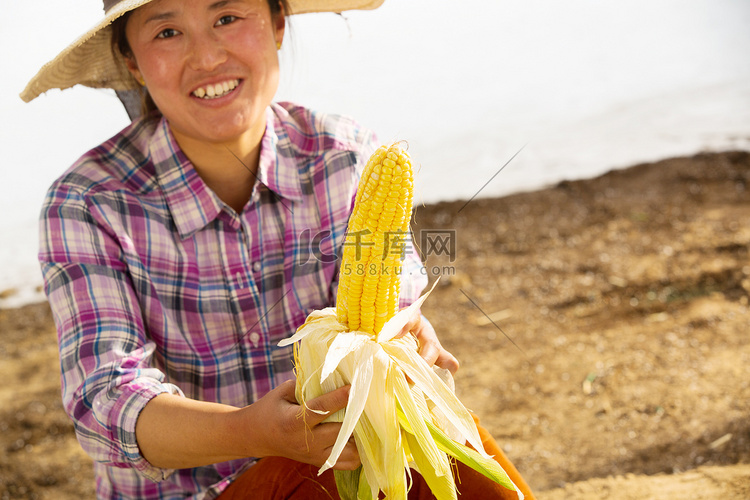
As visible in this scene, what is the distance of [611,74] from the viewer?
21.1ft

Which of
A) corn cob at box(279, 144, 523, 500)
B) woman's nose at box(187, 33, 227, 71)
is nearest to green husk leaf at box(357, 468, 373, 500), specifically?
corn cob at box(279, 144, 523, 500)

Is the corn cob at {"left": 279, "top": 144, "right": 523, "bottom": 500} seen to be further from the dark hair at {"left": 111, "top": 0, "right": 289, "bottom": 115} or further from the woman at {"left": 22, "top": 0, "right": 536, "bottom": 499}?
the dark hair at {"left": 111, "top": 0, "right": 289, "bottom": 115}

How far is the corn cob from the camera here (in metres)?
1.23

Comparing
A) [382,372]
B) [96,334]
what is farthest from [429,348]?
[96,334]

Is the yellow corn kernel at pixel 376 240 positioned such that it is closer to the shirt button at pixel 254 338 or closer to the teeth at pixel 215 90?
the shirt button at pixel 254 338

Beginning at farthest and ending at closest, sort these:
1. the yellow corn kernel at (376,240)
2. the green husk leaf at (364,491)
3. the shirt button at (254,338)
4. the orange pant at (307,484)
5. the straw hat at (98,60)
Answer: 1. the shirt button at (254,338)
2. the straw hat at (98,60)
3. the orange pant at (307,484)
4. the green husk leaf at (364,491)
5. the yellow corn kernel at (376,240)

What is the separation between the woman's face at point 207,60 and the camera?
150 centimetres

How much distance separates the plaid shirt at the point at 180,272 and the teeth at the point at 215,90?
0.22 meters

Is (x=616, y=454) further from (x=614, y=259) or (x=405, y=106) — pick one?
(x=405, y=106)

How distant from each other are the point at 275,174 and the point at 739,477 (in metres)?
1.76

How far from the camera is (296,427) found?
1244 millimetres

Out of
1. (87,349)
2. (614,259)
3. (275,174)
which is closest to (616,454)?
(614,259)

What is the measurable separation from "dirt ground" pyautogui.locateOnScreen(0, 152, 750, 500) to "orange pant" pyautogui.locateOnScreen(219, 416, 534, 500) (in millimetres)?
717

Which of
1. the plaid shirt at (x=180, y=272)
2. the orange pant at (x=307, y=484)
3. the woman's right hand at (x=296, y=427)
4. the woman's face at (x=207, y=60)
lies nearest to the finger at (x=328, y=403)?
the woman's right hand at (x=296, y=427)
